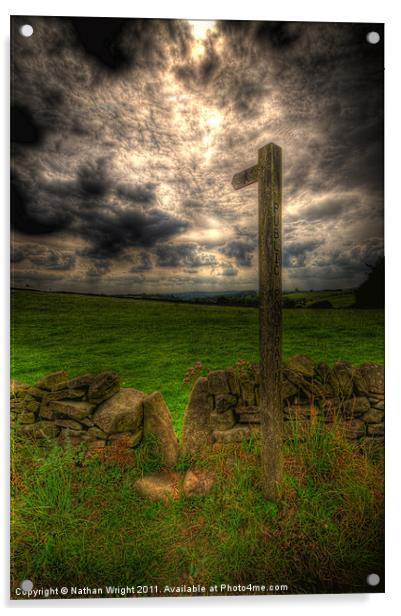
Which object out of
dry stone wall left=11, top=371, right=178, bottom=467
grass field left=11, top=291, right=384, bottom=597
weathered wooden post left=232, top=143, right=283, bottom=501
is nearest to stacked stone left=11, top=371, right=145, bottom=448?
dry stone wall left=11, top=371, right=178, bottom=467

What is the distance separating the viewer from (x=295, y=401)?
2553 mm

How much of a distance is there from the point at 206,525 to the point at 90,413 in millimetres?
1496

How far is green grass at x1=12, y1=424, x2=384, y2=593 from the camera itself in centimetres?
222

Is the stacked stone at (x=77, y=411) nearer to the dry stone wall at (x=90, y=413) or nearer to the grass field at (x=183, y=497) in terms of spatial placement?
the dry stone wall at (x=90, y=413)

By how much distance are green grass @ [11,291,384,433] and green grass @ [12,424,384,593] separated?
75cm

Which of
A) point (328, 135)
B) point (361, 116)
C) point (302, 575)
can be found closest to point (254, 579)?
point (302, 575)

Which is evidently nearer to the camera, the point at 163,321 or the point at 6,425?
the point at 6,425

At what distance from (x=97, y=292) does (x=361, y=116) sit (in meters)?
3.05

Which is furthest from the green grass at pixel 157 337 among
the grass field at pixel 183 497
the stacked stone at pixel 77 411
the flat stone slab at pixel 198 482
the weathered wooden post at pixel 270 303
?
the flat stone slab at pixel 198 482

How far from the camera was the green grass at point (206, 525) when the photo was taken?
7.28 feet

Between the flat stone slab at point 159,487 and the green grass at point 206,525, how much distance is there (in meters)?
0.06

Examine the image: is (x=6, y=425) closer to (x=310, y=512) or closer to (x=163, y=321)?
(x=163, y=321)

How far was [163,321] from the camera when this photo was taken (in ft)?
8.65

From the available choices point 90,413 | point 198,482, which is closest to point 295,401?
point 198,482
